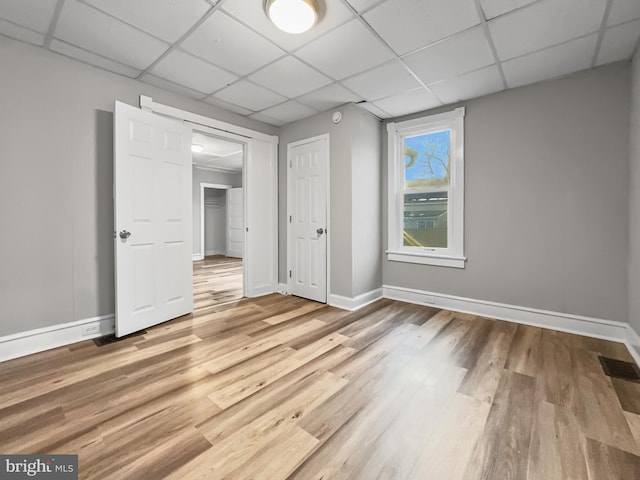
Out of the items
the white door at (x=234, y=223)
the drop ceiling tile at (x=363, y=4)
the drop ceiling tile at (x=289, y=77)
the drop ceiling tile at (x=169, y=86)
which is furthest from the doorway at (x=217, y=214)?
the drop ceiling tile at (x=363, y=4)

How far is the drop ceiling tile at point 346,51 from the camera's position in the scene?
2.19m

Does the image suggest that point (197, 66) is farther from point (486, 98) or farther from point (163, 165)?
point (486, 98)

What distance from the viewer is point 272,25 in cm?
211

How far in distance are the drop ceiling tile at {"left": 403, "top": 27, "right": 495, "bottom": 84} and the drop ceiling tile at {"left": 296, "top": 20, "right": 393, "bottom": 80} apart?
329 mm

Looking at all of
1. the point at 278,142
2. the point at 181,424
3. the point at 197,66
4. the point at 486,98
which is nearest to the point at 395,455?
the point at 181,424

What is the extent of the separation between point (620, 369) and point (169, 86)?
15.9 feet

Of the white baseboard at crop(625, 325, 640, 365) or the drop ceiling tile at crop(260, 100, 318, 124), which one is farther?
the drop ceiling tile at crop(260, 100, 318, 124)

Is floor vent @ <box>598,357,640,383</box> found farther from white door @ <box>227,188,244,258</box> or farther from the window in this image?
white door @ <box>227,188,244,258</box>

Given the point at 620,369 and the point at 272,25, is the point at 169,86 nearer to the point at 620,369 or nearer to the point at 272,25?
the point at 272,25

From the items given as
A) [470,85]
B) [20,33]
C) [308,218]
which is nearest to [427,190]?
[470,85]

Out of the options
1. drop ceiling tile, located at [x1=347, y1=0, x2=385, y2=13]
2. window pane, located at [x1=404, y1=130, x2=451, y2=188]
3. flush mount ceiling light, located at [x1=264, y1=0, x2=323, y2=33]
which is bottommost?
window pane, located at [x1=404, y1=130, x2=451, y2=188]

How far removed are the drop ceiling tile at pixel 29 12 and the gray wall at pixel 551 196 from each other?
13.1 feet

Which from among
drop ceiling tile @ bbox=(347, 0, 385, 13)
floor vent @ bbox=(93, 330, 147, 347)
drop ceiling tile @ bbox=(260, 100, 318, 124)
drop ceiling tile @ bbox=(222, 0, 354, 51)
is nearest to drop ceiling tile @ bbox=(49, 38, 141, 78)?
drop ceiling tile @ bbox=(222, 0, 354, 51)

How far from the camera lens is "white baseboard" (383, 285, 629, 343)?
8.59ft
